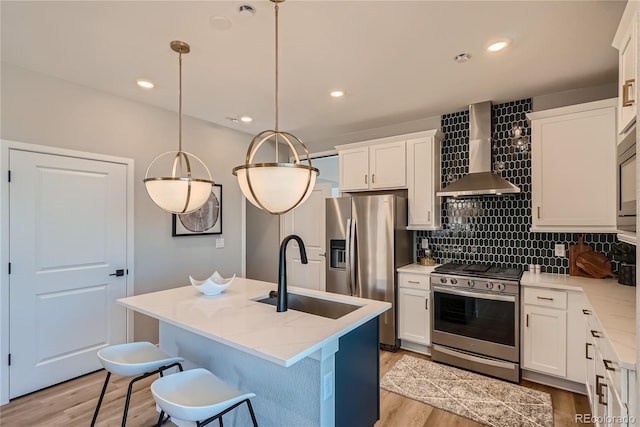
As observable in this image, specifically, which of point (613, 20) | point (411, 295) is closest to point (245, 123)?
point (411, 295)

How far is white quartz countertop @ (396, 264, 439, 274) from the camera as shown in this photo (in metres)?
3.34

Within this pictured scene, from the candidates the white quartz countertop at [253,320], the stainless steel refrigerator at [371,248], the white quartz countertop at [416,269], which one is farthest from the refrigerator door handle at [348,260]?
the white quartz countertop at [253,320]

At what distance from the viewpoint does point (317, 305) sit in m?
2.23

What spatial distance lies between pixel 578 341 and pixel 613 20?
2.33 metres

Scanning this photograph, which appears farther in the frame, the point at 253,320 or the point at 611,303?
the point at 611,303

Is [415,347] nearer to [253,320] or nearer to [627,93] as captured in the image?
[253,320]

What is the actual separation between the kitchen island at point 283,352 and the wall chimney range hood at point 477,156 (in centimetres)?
181

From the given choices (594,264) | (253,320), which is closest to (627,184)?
(594,264)

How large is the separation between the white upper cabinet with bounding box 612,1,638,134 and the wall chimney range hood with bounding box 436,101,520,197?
1.42 meters

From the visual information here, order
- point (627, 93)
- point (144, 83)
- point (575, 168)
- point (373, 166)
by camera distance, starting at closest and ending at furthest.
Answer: point (627, 93) < point (575, 168) < point (144, 83) < point (373, 166)

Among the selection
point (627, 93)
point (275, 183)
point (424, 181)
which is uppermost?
point (627, 93)

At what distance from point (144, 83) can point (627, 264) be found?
4.33 meters

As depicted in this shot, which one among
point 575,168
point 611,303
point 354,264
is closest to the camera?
point 611,303

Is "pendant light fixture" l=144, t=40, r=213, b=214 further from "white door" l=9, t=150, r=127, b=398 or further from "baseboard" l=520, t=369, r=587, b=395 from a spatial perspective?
"baseboard" l=520, t=369, r=587, b=395
